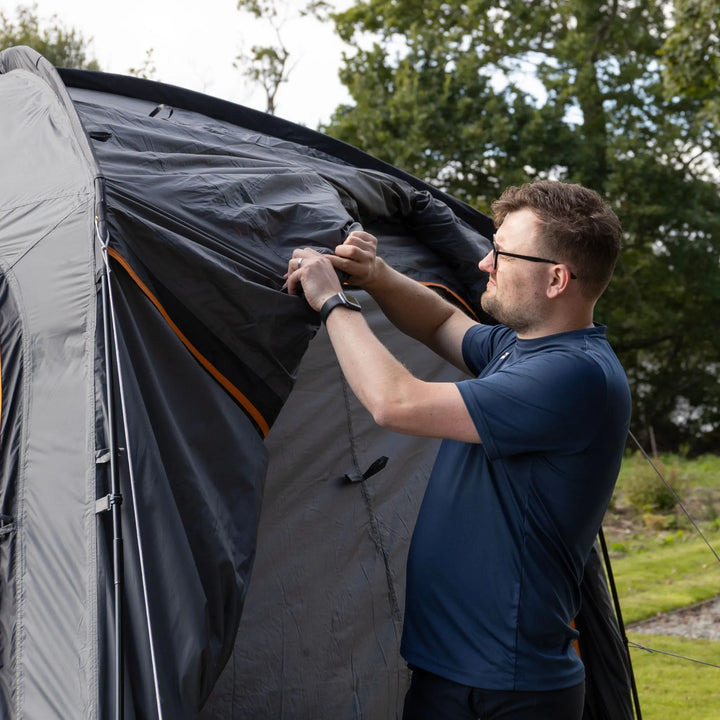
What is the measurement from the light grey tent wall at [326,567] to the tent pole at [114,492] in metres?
0.89

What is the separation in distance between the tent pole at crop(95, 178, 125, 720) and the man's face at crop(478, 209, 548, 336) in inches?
35.5

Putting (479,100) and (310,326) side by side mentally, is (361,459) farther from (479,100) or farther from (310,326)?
(479,100)

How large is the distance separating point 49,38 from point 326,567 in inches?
735

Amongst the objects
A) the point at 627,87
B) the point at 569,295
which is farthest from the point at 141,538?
the point at 627,87

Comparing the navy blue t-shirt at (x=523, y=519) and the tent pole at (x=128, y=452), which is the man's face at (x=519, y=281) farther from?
the tent pole at (x=128, y=452)

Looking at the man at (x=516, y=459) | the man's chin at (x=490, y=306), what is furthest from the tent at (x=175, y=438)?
the man's chin at (x=490, y=306)

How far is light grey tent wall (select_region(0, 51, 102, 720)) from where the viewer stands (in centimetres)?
191

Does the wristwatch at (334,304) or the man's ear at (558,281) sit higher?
the man's ear at (558,281)

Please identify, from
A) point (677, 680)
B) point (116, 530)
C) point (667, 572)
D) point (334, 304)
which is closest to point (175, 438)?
point (116, 530)

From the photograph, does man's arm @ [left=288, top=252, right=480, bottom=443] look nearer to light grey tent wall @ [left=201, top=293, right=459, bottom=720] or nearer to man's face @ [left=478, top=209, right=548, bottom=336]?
man's face @ [left=478, top=209, right=548, bottom=336]

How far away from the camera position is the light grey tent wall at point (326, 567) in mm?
2670

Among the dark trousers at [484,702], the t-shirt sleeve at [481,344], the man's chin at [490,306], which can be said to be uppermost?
the man's chin at [490,306]

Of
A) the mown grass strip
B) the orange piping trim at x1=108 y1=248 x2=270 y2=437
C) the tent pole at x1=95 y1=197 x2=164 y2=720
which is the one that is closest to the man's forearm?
the orange piping trim at x1=108 y1=248 x2=270 y2=437

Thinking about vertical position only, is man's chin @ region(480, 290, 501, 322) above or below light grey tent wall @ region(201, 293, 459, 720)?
above
